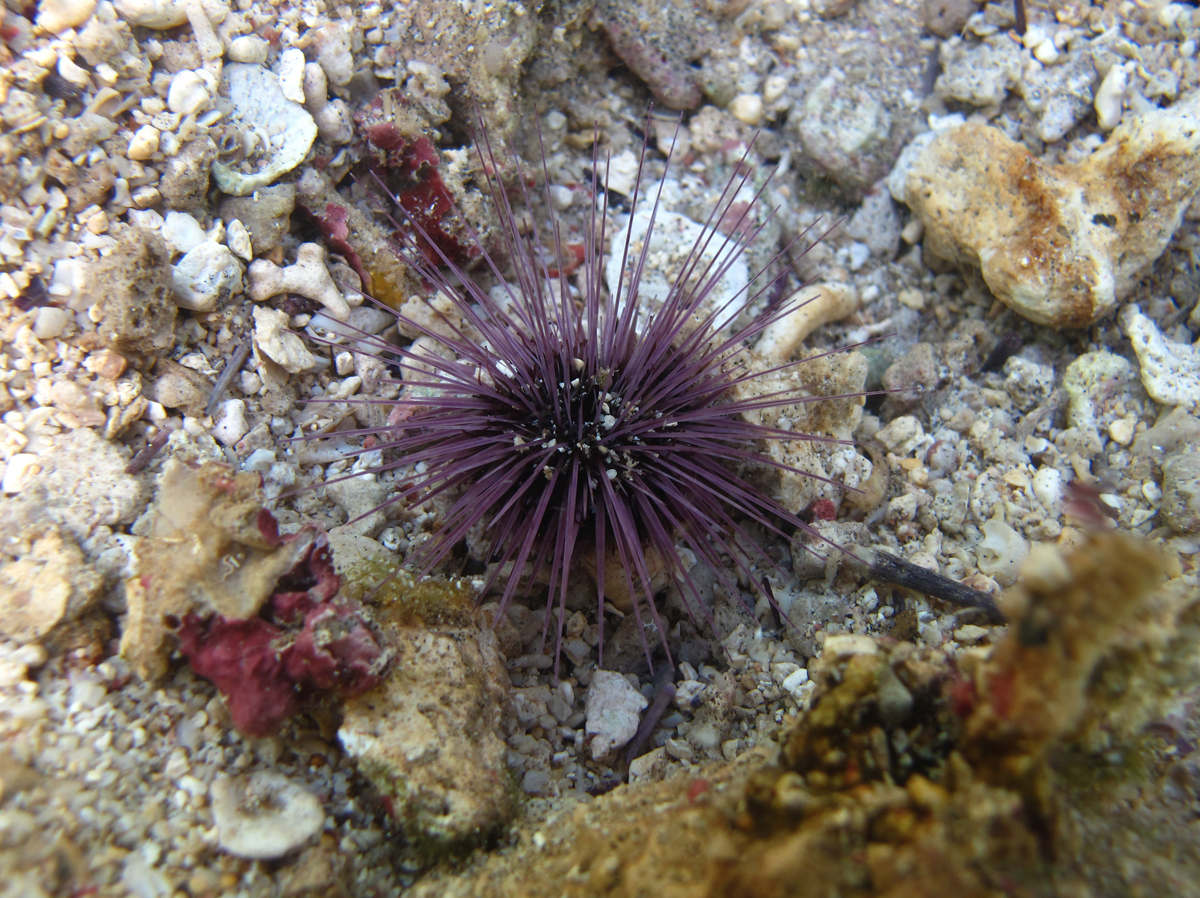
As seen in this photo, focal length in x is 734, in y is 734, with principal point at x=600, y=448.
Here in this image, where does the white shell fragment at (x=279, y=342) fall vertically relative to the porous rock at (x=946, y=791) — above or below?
above

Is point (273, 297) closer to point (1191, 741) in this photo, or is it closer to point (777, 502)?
point (777, 502)

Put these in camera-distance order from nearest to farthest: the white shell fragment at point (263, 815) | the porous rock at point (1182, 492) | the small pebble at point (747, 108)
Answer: the white shell fragment at point (263, 815), the porous rock at point (1182, 492), the small pebble at point (747, 108)

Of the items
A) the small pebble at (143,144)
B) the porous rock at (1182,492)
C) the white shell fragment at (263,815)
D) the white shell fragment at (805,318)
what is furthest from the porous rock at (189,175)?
the porous rock at (1182,492)

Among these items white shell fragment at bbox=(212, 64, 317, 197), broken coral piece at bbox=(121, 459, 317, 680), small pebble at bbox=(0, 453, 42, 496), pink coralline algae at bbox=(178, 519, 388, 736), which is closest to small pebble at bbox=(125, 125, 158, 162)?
white shell fragment at bbox=(212, 64, 317, 197)

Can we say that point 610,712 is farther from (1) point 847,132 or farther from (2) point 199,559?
(1) point 847,132

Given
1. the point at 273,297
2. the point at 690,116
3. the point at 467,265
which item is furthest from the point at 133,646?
the point at 690,116

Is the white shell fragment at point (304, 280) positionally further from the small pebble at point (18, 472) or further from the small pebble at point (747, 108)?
the small pebble at point (747, 108)
